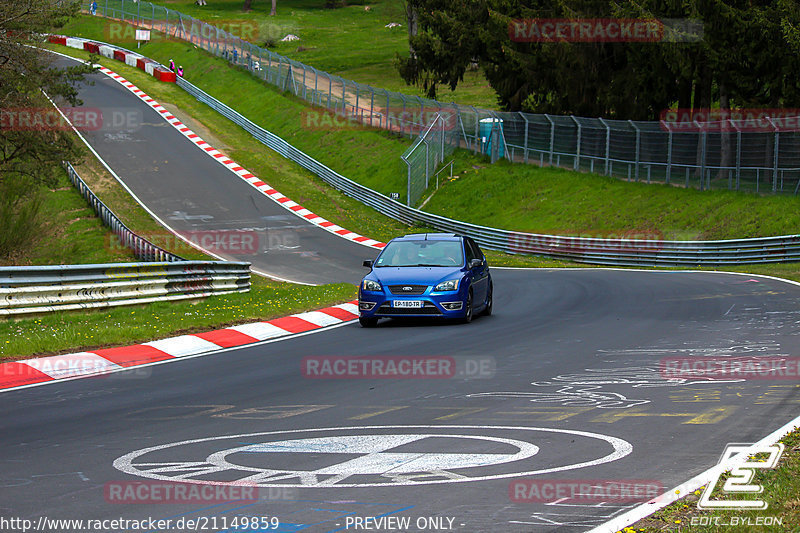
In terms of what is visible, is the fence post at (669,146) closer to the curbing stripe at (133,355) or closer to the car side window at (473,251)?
the car side window at (473,251)

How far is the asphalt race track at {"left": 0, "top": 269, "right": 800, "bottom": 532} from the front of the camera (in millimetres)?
5613

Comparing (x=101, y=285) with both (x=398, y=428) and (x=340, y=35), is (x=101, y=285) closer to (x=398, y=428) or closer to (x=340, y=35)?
(x=398, y=428)

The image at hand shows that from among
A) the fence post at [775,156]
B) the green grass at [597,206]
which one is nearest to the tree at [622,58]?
the fence post at [775,156]

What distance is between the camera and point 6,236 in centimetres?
3125

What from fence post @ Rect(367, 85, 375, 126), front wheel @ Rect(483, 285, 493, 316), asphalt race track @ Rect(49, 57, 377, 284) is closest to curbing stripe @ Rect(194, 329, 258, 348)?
front wheel @ Rect(483, 285, 493, 316)

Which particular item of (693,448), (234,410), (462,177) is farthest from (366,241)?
(693,448)

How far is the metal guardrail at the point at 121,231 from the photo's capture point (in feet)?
92.0

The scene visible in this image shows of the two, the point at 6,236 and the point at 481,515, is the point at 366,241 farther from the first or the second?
the point at 481,515

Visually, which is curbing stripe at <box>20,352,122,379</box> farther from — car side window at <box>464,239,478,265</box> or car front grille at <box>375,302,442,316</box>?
car side window at <box>464,239,478,265</box>

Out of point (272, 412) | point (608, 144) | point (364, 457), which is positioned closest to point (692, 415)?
point (364, 457)

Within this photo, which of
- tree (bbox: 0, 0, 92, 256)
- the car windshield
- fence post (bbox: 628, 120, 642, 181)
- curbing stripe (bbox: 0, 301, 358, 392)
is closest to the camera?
curbing stripe (bbox: 0, 301, 358, 392)

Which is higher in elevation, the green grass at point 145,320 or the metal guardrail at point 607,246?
the green grass at point 145,320

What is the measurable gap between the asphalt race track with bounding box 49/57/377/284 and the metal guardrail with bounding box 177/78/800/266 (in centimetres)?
447

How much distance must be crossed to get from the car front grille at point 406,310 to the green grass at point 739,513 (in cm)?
987
